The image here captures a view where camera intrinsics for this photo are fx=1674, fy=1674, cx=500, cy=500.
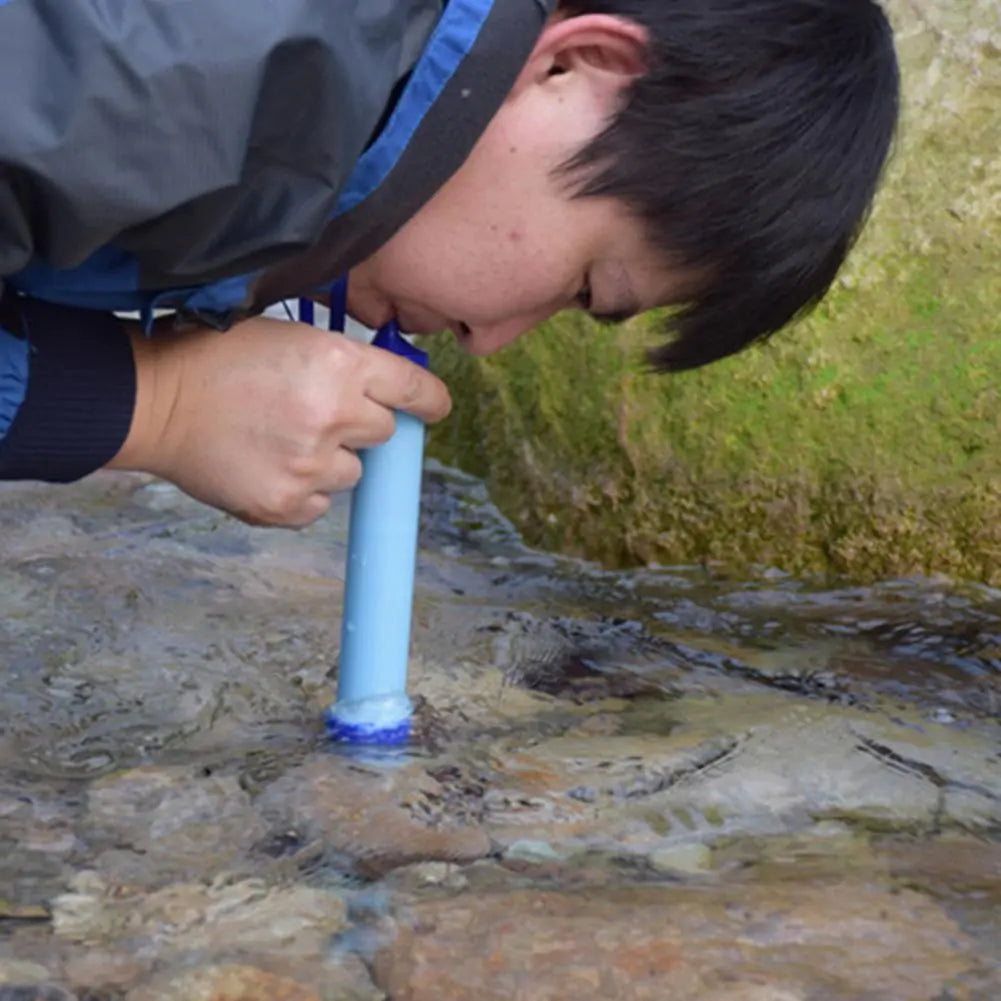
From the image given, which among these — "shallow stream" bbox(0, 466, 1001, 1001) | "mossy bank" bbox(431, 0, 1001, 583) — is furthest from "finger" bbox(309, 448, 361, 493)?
"mossy bank" bbox(431, 0, 1001, 583)

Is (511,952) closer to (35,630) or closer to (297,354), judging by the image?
(297,354)

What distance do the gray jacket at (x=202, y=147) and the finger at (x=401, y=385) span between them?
131mm

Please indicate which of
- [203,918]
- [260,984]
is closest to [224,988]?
[260,984]

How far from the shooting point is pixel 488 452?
10.7ft

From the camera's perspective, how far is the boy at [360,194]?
4.99 feet

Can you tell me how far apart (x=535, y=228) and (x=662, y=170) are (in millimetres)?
151

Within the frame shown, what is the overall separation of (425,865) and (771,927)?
1.17 ft

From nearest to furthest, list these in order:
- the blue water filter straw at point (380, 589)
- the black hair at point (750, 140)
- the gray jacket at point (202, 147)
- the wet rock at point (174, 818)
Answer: the gray jacket at point (202, 147)
the wet rock at point (174, 818)
the black hair at point (750, 140)
the blue water filter straw at point (380, 589)

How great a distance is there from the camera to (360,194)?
1705 millimetres

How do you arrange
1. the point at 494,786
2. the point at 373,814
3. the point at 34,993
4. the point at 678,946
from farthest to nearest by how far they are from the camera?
the point at 494,786 → the point at 373,814 → the point at 678,946 → the point at 34,993

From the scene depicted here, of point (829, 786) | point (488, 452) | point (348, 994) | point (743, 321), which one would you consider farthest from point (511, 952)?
point (488, 452)

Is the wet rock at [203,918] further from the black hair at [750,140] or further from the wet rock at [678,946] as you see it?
the black hair at [750,140]

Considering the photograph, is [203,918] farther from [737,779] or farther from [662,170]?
[662,170]

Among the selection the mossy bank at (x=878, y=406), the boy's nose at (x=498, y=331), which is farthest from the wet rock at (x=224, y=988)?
the mossy bank at (x=878, y=406)
